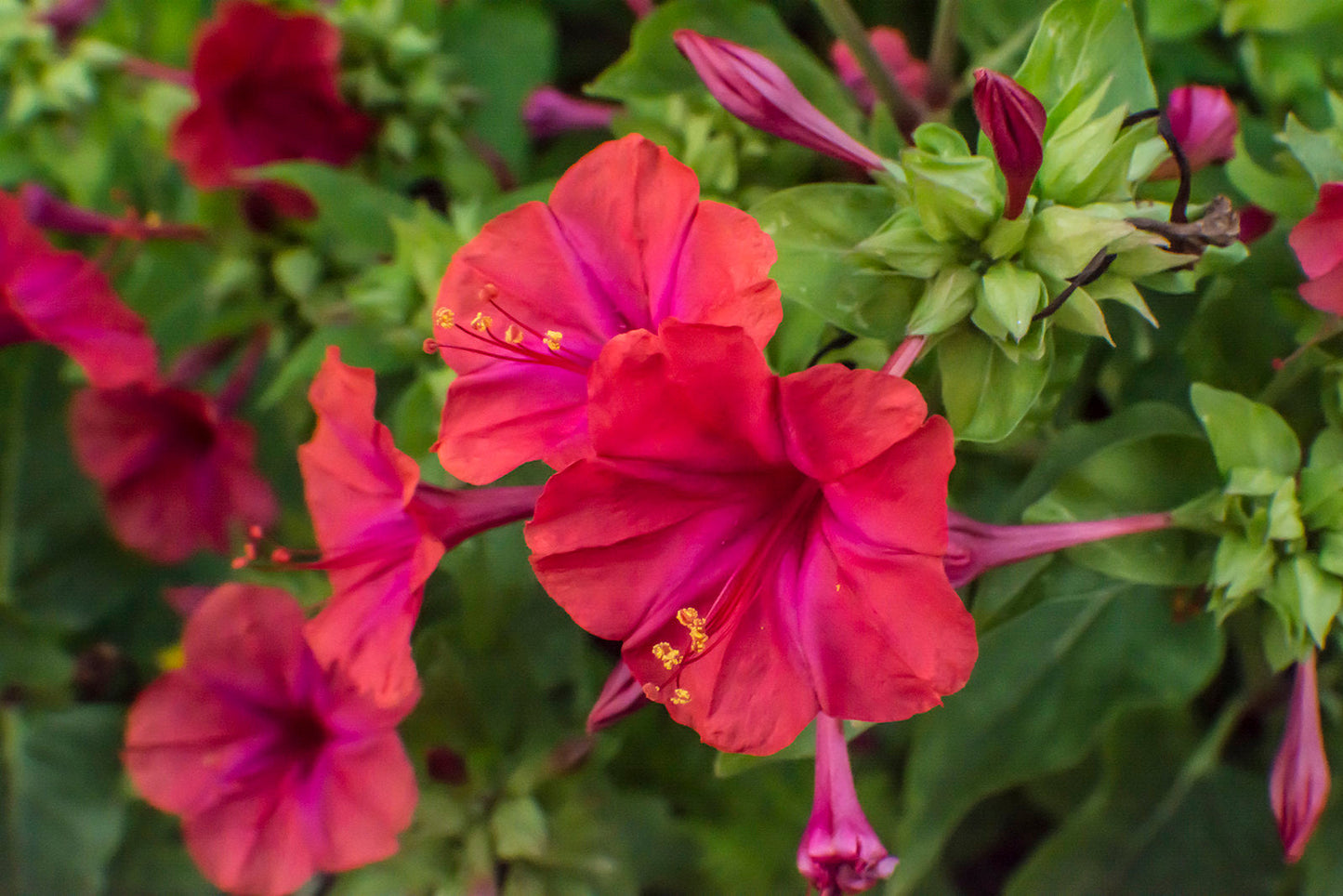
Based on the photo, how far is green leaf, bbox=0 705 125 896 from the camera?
1.33 m

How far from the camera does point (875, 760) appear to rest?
4.10ft

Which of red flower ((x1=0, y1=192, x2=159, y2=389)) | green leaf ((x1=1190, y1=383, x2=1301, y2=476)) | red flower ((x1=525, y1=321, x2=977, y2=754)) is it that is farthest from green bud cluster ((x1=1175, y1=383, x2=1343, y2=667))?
red flower ((x1=0, y1=192, x2=159, y2=389))

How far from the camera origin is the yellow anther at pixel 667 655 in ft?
2.06

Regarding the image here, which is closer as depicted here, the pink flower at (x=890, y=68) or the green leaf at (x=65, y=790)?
the pink flower at (x=890, y=68)

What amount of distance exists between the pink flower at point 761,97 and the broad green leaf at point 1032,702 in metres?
0.46

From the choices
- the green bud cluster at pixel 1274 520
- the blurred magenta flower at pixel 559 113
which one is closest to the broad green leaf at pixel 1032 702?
the green bud cluster at pixel 1274 520

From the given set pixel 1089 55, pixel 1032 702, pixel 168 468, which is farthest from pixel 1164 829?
pixel 168 468

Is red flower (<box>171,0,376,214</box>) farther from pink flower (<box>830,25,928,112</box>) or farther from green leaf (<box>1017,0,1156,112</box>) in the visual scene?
green leaf (<box>1017,0,1156,112</box>)

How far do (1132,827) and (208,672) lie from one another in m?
0.99

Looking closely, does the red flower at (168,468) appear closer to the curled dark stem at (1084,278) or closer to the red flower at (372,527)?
the red flower at (372,527)

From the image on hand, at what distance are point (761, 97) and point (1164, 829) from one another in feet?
3.09

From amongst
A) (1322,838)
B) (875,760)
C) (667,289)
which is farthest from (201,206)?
(1322,838)

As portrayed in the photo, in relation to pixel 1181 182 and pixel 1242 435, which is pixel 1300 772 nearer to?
pixel 1242 435

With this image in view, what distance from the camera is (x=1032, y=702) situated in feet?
3.05
